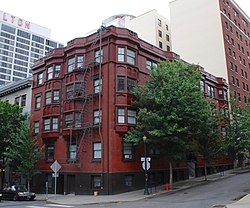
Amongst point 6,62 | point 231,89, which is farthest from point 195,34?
point 6,62

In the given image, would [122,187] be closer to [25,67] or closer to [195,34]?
[195,34]

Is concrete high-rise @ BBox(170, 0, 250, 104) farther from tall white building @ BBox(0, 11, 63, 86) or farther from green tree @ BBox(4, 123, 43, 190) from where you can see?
tall white building @ BBox(0, 11, 63, 86)

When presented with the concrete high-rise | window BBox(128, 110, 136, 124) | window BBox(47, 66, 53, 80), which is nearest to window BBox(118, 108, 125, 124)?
window BBox(128, 110, 136, 124)

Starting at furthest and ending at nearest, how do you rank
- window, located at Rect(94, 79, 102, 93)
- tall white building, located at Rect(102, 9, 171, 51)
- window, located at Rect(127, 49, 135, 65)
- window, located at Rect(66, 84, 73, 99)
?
tall white building, located at Rect(102, 9, 171, 51), window, located at Rect(66, 84, 73, 99), window, located at Rect(127, 49, 135, 65), window, located at Rect(94, 79, 102, 93)

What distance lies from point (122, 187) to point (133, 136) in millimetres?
4927

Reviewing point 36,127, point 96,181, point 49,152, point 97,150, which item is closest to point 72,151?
point 97,150

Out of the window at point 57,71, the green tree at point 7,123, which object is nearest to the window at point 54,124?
the green tree at point 7,123

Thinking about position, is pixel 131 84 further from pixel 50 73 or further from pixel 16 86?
pixel 16 86

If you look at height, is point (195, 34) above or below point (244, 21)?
below

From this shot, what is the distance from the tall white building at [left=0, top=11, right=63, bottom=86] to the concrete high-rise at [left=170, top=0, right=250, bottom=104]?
86.0 metres

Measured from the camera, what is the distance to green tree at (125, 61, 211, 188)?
23766 mm

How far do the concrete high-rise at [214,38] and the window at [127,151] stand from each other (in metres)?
29.3

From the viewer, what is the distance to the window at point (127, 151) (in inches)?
1061

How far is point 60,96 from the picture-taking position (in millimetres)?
31875
